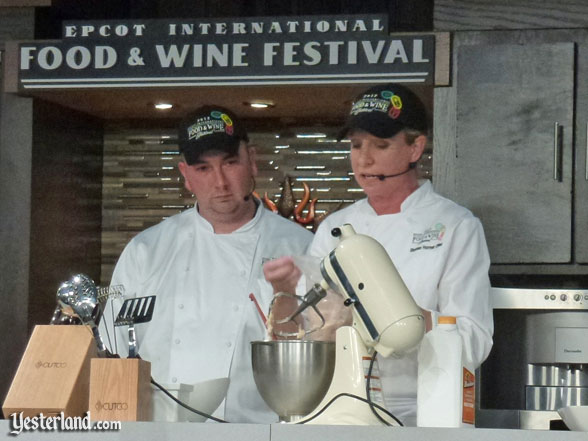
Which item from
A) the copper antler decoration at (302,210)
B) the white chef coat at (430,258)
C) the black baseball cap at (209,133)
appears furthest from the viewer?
the copper antler decoration at (302,210)

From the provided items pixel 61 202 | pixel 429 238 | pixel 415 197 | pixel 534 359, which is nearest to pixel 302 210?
pixel 61 202

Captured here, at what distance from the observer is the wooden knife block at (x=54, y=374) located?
156 cm

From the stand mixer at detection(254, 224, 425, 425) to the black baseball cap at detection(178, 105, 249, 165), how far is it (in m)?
1.48

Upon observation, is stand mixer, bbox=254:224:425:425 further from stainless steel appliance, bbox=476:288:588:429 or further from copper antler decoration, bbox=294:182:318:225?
copper antler decoration, bbox=294:182:318:225

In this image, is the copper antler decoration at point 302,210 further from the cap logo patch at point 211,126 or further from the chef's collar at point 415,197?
the chef's collar at point 415,197

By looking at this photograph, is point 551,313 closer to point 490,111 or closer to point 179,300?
point 490,111

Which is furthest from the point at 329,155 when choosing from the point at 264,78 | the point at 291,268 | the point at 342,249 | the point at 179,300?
the point at 342,249

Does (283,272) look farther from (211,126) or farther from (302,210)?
(302,210)

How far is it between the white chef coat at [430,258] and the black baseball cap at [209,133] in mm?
535

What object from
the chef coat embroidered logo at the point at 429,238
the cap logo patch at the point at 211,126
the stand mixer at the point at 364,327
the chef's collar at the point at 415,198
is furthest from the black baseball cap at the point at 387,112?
the stand mixer at the point at 364,327

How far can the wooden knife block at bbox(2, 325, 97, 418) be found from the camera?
5.11ft

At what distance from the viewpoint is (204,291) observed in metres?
3.05

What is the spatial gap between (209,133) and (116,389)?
154 centimetres

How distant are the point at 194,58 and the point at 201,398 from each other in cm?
167
